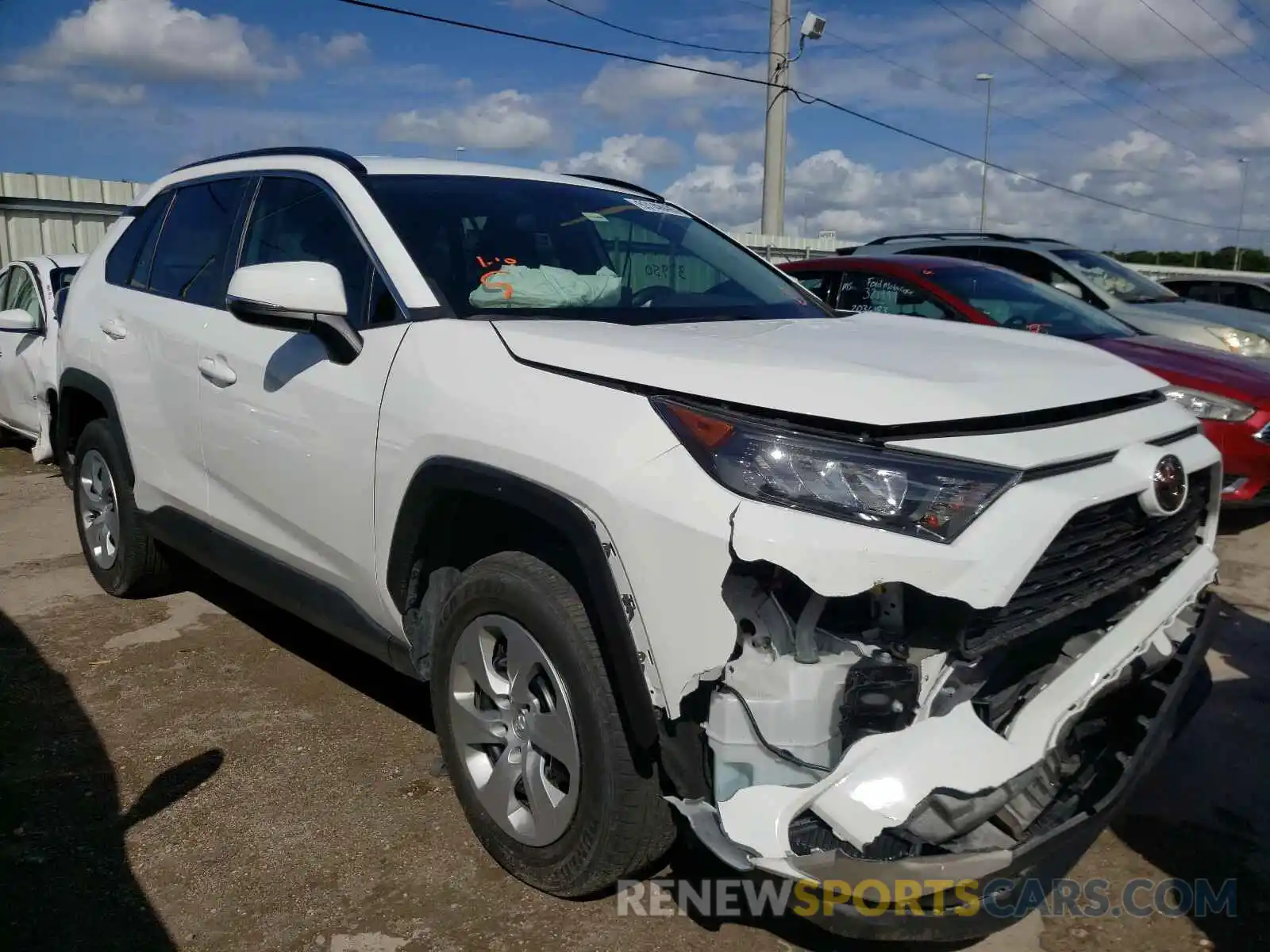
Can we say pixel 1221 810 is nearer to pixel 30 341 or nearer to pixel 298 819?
pixel 298 819

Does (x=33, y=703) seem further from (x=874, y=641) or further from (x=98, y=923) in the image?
(x=874, y=641)

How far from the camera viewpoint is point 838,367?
2262 mm

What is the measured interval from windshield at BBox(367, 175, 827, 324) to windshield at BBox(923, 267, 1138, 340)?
2.72 metres

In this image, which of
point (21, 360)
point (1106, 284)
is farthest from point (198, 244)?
point (1106, 284)

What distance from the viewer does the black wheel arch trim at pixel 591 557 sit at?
2137mm

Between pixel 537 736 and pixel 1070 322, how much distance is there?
4.92 metres

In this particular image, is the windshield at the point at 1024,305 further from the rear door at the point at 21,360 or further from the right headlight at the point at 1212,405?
the rear door at the point at 21,360

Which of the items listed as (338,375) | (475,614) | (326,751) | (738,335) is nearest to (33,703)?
(326,751)

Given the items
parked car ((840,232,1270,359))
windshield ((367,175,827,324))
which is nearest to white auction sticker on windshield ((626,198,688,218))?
windshield ((367,175,827,324))

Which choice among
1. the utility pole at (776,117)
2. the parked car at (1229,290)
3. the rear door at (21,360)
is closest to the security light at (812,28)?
the utility pole at (776,117)

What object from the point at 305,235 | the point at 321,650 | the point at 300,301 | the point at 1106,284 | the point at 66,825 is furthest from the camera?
the point at 1106,284

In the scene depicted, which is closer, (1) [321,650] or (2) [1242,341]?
(1) [321,650]

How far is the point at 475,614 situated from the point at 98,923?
1.20 meters

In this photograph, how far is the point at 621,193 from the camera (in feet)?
13.0
